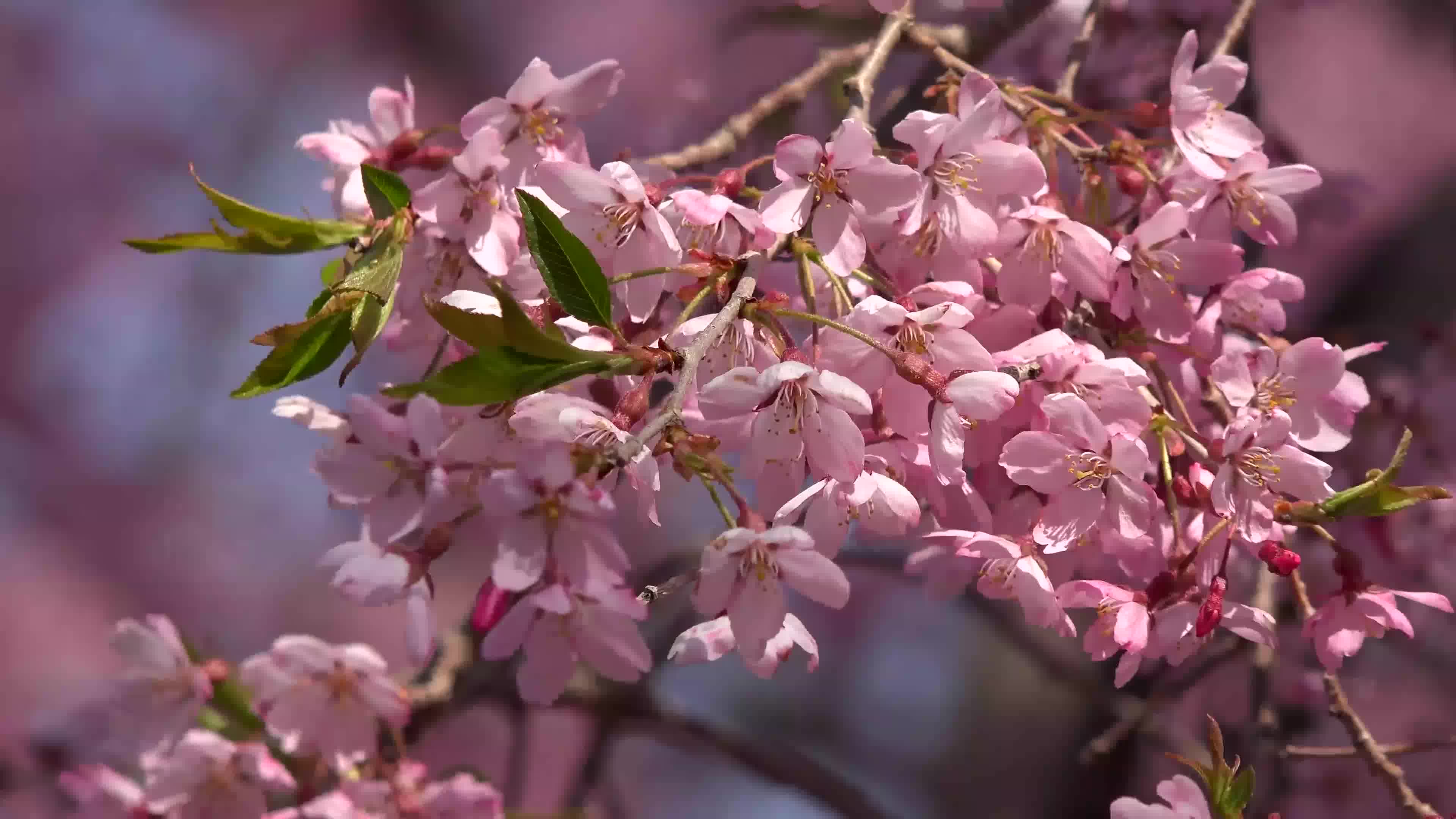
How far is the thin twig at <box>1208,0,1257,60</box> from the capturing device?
2.84 feet

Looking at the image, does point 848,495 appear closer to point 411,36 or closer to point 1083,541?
point 1083,541

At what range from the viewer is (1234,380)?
0.62 metres

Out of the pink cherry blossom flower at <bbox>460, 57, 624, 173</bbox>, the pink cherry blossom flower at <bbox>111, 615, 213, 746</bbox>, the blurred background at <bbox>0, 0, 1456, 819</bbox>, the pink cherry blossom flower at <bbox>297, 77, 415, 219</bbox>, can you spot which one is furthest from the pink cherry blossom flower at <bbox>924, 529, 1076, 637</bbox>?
the blurred background at <bbox>0, 0, 1456, 819</bbox>

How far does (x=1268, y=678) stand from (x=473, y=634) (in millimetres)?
896

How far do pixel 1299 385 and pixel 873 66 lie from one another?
1.22 feet

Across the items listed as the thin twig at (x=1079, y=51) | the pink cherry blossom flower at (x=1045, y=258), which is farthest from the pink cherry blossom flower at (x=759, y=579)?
the thin twig at (x=1079, y=51)

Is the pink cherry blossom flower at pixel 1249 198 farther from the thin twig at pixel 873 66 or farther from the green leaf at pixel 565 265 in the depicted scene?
the green leaf at pixel 565 265

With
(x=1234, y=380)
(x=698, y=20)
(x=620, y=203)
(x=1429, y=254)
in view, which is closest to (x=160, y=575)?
(x=698, y=20)

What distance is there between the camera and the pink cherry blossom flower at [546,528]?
492 mm

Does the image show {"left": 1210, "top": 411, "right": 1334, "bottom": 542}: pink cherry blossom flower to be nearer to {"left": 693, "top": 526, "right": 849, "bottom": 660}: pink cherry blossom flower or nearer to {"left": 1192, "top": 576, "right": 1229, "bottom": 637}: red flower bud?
{"left": 1192, "top": 576, "right": 1229, "bottom": 637}: red flower bud

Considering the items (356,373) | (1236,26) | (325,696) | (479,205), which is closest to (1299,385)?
(1236,26)

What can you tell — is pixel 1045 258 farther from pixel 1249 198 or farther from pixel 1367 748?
pixel 1367 748

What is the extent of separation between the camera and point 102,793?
3.19ft

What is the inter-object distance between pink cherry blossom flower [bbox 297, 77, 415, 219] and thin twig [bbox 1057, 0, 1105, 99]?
1.67 feet
